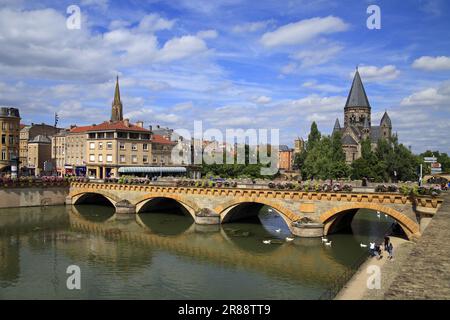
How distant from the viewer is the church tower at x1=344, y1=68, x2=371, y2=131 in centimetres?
15962

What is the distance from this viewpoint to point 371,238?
42.7m

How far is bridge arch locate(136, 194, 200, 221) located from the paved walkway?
35.6 meters

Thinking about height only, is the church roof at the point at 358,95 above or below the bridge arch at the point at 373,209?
above

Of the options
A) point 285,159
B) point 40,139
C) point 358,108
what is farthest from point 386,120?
point 40,139

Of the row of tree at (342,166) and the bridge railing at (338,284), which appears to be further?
the row of tree at (342,166)

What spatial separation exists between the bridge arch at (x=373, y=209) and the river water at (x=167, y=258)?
1.89 m

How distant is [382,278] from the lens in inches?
945

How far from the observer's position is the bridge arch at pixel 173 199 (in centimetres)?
5167

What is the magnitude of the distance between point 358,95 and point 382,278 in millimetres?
146986

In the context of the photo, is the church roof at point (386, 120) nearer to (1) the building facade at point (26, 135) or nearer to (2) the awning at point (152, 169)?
(2) the awning at point (152, 169)
